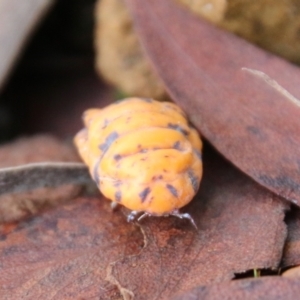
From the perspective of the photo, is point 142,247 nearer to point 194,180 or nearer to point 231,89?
point 194,180

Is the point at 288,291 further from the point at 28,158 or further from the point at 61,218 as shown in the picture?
the point at 28,158

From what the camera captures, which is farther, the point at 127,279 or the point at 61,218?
the point at 61,218

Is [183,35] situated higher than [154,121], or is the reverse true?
[183,35]

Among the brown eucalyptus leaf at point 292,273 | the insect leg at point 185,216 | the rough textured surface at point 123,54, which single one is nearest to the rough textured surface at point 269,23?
the rough textured surface at point 123,54

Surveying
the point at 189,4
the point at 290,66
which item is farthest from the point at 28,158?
the point at 290,66

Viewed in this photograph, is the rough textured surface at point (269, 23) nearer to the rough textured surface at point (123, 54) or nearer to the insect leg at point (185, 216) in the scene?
the rough textured surface at point (123, 54)

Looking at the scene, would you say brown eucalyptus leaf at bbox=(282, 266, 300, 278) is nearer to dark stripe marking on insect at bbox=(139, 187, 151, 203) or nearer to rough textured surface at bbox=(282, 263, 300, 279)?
rough textured surface at bbox=(282, 263, 300, 279)
